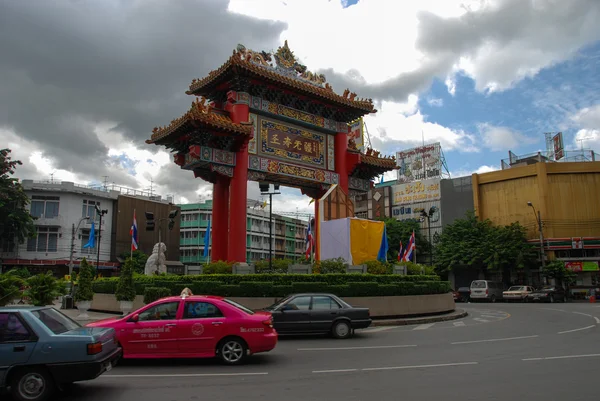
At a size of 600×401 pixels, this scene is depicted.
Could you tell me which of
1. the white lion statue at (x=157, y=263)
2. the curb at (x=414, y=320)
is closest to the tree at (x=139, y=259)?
the white lion statue at (x=157, y=263)

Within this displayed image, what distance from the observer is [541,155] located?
171 ft

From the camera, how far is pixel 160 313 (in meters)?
9.85

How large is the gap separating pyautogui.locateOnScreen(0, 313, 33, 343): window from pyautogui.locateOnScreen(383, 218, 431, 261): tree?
159 ft

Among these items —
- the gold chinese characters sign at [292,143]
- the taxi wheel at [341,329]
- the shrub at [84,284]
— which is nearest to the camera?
the taxi wheel at [341,329]

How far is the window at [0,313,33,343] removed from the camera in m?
6.95

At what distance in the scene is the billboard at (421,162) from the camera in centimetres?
5931

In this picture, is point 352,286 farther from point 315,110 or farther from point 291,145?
point 315,110

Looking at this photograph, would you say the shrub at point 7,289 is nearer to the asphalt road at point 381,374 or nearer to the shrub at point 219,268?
the asphalt road at point 381,374

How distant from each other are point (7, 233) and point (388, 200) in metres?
42.4

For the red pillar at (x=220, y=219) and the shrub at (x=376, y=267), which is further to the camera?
the red pillar at (x=220, y=219)

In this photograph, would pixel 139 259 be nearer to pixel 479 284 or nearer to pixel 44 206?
pixel 44 206

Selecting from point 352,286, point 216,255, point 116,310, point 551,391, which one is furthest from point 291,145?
point 551,391

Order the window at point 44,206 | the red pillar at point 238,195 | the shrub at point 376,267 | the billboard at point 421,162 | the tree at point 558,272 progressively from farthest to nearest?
the billboard at point 421,162 → the window at point 44,206 → the tree at point 558,272 → the red pillar at point 238,195 → the shrub at point 376,267

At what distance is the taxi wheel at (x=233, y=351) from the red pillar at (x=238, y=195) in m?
12.2
